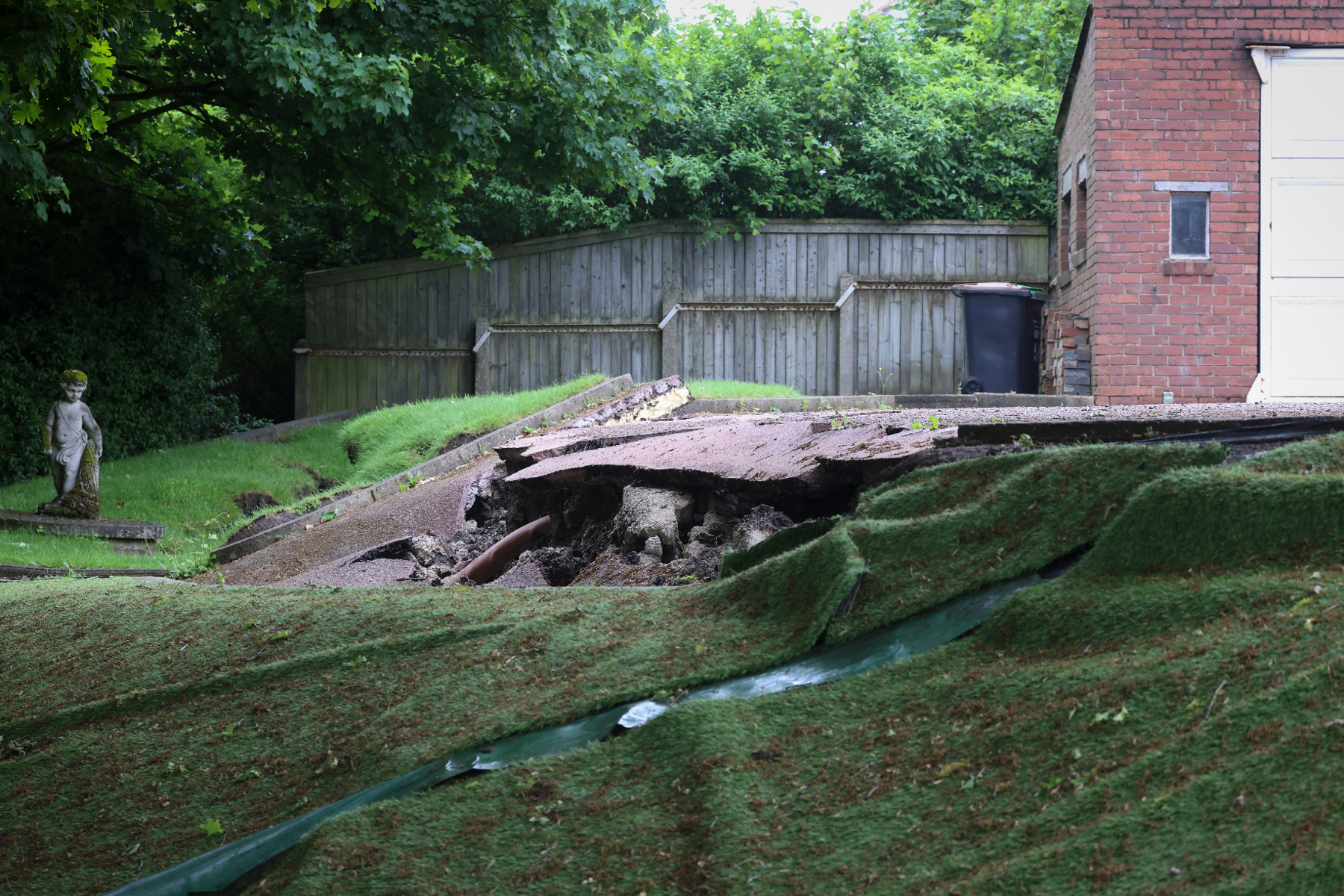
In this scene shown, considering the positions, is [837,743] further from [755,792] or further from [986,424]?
[986,424]

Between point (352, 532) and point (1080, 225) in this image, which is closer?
point (352, 532)

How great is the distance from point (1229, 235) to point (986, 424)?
7876mm

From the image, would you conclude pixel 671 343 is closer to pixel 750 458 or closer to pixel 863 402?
pixel 863 402

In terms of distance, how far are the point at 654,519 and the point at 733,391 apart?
243 inches

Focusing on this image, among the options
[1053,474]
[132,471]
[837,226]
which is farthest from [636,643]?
[837,226]

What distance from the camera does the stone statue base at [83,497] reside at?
9.95 metres

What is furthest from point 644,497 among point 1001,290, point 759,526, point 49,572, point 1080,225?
point 1080,225

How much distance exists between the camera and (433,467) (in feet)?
29.8

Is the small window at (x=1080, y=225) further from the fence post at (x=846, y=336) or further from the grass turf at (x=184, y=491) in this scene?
the grass turf at (x=184, y=491)

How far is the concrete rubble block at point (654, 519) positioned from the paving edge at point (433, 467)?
354 cm

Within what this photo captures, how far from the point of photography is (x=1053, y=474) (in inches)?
123

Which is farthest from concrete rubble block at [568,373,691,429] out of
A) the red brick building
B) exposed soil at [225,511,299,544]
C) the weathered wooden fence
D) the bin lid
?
the red brick building

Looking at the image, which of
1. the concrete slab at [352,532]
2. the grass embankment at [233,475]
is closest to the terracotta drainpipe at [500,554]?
the concrete slab at [352,532]

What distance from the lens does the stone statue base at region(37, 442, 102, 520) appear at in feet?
32.6
